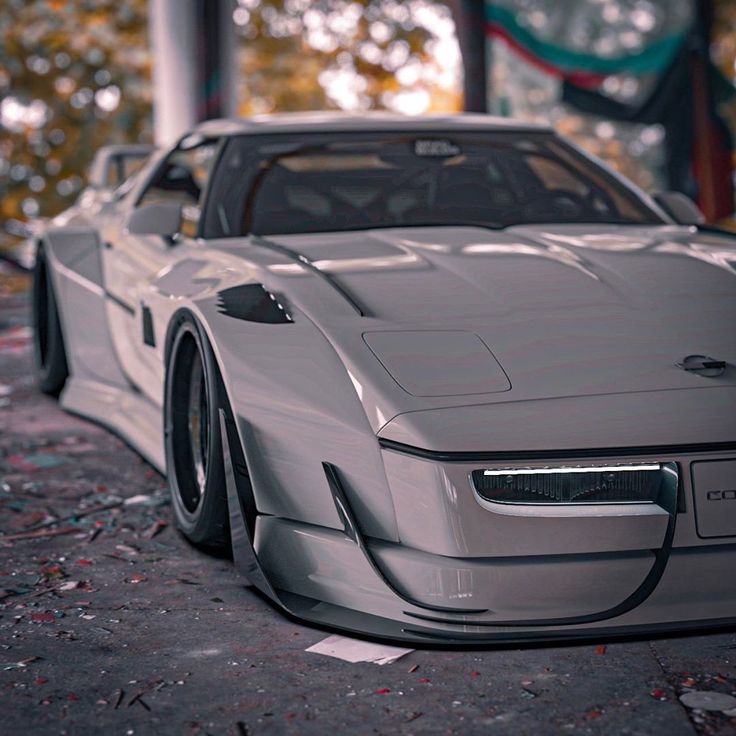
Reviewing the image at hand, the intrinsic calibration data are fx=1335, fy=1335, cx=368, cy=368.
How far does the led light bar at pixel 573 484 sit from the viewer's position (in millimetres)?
2787

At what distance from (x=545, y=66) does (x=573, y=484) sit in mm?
11720

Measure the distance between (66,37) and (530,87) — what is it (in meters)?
9.72

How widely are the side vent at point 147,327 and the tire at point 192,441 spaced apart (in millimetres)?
422

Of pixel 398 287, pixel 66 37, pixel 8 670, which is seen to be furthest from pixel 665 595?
pixel 66 37

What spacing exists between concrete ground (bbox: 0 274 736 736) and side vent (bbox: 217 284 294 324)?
2.26ft

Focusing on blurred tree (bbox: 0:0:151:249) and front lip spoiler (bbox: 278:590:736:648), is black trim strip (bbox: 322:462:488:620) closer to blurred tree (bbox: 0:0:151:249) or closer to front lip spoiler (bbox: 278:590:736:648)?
front lip spoiler (bbox: 278:590:736:648)

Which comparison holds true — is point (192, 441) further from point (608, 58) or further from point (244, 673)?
point (608, 58)

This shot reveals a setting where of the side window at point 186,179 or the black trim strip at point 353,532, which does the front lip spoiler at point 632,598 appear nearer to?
the black trim strip at point 353,532

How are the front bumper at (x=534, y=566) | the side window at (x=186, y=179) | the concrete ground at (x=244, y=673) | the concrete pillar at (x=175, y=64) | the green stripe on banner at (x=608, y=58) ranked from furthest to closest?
the green stripe on banner at (x=608, y=58) → the concrete pillar at (x=175, y=64) → the side window at (x=186, y=179) → the front bumper at (x=534, y=566) → the concrete ground at (x=244, y=673)

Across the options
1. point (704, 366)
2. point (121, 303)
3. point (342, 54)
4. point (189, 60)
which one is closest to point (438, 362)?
point (704, 366)

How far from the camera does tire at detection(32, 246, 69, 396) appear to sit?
612 cm

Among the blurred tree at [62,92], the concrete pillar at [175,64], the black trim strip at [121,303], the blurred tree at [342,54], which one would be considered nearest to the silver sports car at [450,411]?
the black trim strip at [121,303]

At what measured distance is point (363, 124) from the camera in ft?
15.7

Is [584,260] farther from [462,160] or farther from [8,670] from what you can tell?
[8,670]
